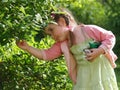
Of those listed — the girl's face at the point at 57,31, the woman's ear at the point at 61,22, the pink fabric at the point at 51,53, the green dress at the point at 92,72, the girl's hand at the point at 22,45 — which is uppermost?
the woman's ear at the point at 61,22

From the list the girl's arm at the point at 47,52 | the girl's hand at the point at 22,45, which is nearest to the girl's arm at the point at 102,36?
the girl's arm at the point at 47,52

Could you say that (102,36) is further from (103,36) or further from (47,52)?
(47,52)

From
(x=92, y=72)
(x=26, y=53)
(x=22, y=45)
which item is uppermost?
(x=22, y=45)

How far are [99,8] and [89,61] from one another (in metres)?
11.4

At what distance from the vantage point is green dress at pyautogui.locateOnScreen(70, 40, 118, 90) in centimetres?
455

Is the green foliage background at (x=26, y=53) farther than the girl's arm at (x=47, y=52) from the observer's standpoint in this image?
No

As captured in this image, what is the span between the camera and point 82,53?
14.9ft

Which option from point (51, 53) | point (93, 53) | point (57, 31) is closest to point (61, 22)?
point (57, 31)

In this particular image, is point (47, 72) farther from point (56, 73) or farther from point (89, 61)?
point (89, 61)

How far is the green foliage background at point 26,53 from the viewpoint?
14.3ft

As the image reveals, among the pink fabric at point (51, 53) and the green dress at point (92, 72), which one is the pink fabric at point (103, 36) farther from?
the pink fabric at point (51, 53)

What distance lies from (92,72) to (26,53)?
2.48ft

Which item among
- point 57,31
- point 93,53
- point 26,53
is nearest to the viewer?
point 93,53

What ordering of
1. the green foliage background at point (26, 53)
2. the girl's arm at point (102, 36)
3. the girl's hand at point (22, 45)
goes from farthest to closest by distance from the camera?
the girl's hand at point (22, 45), the girl's arm at point (102, 36), the green foliage background at point (26, 53)
